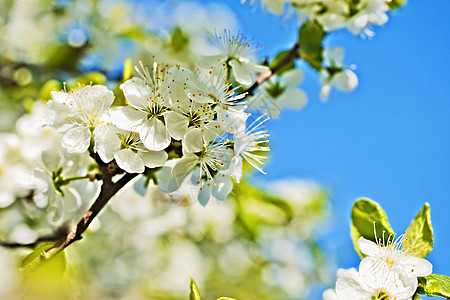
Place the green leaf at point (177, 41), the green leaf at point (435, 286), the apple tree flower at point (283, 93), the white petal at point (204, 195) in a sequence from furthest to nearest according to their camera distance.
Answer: the green leaf at point (177, 41) → the apple tree flower at point (283, 93) → the white petal at point (204, 195) → the green leaf at point (435, 286)

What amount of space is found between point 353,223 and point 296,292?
1.68m

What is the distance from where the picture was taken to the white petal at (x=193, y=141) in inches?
27.6

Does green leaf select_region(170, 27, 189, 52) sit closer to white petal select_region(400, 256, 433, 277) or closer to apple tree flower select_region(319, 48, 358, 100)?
apple tree flower select_region(319, 48, 358, 100)

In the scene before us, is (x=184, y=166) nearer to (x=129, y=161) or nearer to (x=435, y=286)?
(x=129, y=161)

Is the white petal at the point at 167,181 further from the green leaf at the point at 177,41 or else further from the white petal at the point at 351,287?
the green leaf at the point at 177,41

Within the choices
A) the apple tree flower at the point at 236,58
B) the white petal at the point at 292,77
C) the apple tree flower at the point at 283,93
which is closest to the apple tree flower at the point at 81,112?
the apple tree flower at the point at 236,58

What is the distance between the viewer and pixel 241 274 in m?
2.22

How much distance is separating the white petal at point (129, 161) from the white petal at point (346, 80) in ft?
1.91

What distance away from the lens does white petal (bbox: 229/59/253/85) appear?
2.66 feet

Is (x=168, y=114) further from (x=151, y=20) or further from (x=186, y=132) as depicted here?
(x=151, y=20)

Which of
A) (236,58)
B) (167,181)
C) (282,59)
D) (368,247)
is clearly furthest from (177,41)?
(368,247)

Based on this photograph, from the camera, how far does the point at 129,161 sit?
27.7 inches

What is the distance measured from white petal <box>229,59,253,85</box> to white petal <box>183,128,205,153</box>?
0.15m

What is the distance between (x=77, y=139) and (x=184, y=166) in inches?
7.1
